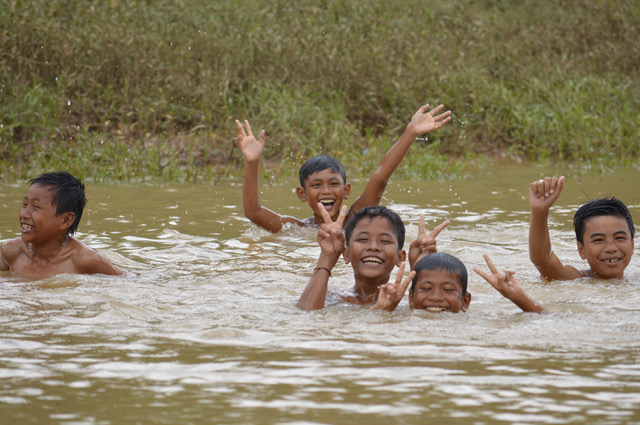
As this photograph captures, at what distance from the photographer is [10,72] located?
13.3 meters

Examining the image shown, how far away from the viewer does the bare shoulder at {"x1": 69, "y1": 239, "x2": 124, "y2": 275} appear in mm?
6312

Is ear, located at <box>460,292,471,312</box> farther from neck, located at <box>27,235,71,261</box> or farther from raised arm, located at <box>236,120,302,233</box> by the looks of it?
neck, located at <box>27,235,71,261</box>

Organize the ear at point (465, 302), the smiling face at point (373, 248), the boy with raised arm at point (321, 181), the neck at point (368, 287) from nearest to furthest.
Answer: the ear at point (465, 302), the smiling face at point (373, 248), the neck at point (368, 287), the boy with raised arm at point (321, 181)

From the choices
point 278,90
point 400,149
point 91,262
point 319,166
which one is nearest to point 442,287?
point 400,149

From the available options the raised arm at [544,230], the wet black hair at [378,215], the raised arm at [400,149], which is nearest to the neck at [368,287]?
the wet black hair at [378,215]

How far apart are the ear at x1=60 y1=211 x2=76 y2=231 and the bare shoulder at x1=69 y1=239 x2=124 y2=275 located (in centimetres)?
16

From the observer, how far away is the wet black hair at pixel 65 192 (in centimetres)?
632

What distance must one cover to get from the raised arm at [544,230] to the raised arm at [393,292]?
143cm

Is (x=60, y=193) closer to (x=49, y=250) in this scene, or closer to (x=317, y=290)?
(x=49, y=250)

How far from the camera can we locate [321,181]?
25.9 ft

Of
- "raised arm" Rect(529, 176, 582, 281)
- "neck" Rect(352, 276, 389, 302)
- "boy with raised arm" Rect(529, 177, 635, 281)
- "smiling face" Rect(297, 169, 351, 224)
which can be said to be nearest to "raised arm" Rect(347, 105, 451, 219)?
"smiling face" Rect(297, 169, 351, 224)

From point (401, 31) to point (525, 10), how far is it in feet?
13.0

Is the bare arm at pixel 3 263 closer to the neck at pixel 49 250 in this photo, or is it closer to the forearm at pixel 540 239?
the neck at pixel 49 250

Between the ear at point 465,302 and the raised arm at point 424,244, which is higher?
the raised arm at point 424,244
